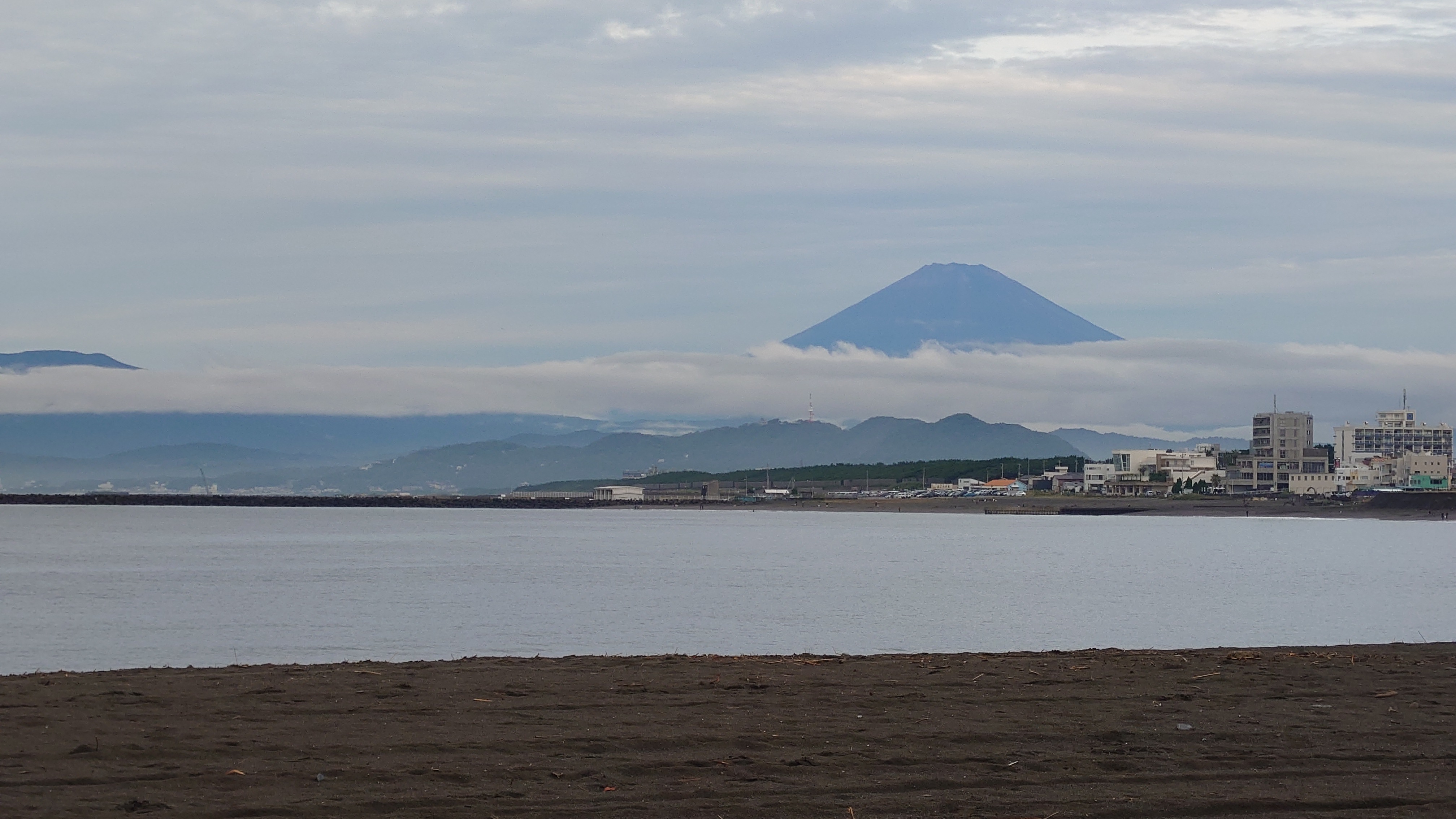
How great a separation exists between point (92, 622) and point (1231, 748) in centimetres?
3041

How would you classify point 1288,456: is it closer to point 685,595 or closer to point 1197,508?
point 1197,508

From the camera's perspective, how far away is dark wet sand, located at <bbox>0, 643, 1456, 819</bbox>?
1027 centimetres

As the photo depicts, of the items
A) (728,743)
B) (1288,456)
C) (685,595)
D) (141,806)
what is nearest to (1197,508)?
(1288,456)

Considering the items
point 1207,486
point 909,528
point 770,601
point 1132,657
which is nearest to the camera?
point 1132,657

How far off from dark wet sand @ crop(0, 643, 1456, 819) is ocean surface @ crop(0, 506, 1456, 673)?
12.1m

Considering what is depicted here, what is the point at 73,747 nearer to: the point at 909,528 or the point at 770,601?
the point at 770,601

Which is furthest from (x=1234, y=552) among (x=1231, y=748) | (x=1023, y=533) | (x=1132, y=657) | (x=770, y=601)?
(x=1231, y=748)

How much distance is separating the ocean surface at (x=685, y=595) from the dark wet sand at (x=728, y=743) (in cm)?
1207

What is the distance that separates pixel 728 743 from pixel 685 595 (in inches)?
1330

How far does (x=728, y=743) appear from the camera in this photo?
39.9 ft

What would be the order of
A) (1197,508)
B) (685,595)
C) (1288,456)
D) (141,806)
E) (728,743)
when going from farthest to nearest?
(1288,456) → (1197,508) → (685,595) → (728,743) → (141,806)

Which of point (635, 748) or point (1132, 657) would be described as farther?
point (1132, 657)

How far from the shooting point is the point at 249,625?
35.4m

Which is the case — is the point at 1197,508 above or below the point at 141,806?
below
